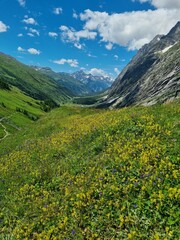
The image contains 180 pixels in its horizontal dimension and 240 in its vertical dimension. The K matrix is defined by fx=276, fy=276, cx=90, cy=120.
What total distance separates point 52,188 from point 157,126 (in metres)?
6.42

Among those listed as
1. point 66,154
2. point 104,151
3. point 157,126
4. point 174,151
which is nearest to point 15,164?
point 66,154

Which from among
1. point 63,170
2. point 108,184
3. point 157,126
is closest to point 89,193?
point 108,184

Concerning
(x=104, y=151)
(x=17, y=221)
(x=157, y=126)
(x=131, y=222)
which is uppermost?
(x=157, y=126)

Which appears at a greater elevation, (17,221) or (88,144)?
(88,144)

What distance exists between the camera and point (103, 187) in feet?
36.5

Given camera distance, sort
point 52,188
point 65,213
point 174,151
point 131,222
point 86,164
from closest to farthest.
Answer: point 131,222 < point 65,213 < point 174,151 < point 52,188 < point 86,164

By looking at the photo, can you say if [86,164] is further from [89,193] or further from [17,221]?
[17,221]

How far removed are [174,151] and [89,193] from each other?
397 cm

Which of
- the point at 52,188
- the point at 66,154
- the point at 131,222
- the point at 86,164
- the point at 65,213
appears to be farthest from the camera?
the point at 66,154

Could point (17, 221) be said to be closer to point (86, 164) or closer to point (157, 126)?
point (86, 164)

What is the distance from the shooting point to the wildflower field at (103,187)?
8977 mm

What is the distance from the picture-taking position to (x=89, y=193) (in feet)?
36.0

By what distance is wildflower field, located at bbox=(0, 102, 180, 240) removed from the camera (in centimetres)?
898

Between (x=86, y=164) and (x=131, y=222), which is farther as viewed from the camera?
(x=86, y=164)
